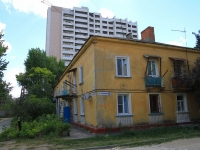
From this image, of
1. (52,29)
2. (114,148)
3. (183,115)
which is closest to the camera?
(114,148)

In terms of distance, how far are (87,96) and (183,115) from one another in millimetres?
7918

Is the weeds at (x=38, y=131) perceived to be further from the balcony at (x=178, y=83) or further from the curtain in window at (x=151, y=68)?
the balcony at (x=178, y=83)

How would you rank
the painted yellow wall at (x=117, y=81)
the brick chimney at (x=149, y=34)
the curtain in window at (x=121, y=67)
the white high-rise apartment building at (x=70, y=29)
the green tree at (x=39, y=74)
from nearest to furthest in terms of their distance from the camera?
the painted yellow wall at (x=117, y=81), the curtain in window at (x=121, y=67), the brick chimney at (x=149, y=34), the green tree at (x=39, y=74), the white high-rise apartment building at (x=70, y=29)

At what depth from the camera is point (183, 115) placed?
47.8 feet

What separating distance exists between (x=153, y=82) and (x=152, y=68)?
1517mm

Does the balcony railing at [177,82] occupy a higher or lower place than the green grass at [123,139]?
higher

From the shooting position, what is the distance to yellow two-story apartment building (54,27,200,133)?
12.4 m

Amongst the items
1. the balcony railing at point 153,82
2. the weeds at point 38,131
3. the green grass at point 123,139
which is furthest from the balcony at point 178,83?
the weeds at point 38,131

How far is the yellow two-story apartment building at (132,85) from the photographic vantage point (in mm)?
12391

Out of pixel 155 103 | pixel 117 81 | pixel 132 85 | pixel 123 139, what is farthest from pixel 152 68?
pixel 123 139

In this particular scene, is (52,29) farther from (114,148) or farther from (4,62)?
(114,148)

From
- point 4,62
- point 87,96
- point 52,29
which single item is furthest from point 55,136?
point 52,29

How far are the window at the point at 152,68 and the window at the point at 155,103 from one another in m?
1.68

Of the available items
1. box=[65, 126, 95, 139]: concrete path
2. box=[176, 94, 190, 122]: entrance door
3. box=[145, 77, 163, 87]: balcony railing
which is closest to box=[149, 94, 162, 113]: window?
box=[145, 77, 163, 87]: balcony railing
